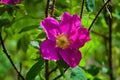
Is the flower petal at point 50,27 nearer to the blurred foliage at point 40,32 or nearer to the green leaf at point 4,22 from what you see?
the blurred foliage at point 40,32

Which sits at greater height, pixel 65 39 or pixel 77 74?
pixel 65 39

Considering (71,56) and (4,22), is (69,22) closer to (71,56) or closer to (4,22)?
(71,56)


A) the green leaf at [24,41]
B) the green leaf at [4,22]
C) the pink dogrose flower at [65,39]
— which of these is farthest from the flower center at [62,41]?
the green leaf at [24,41]

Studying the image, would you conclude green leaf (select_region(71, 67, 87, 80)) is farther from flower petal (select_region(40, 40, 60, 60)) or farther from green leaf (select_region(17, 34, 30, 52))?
green leaf (select_region(17, 34, 30, 52))

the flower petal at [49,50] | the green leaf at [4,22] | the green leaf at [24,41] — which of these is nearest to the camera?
the flower petal at [49,50]

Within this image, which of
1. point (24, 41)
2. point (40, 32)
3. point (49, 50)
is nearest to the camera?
point (49, 50)

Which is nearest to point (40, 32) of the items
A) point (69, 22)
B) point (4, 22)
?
point (4, 22)

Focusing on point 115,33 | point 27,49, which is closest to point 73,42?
point 27,49
